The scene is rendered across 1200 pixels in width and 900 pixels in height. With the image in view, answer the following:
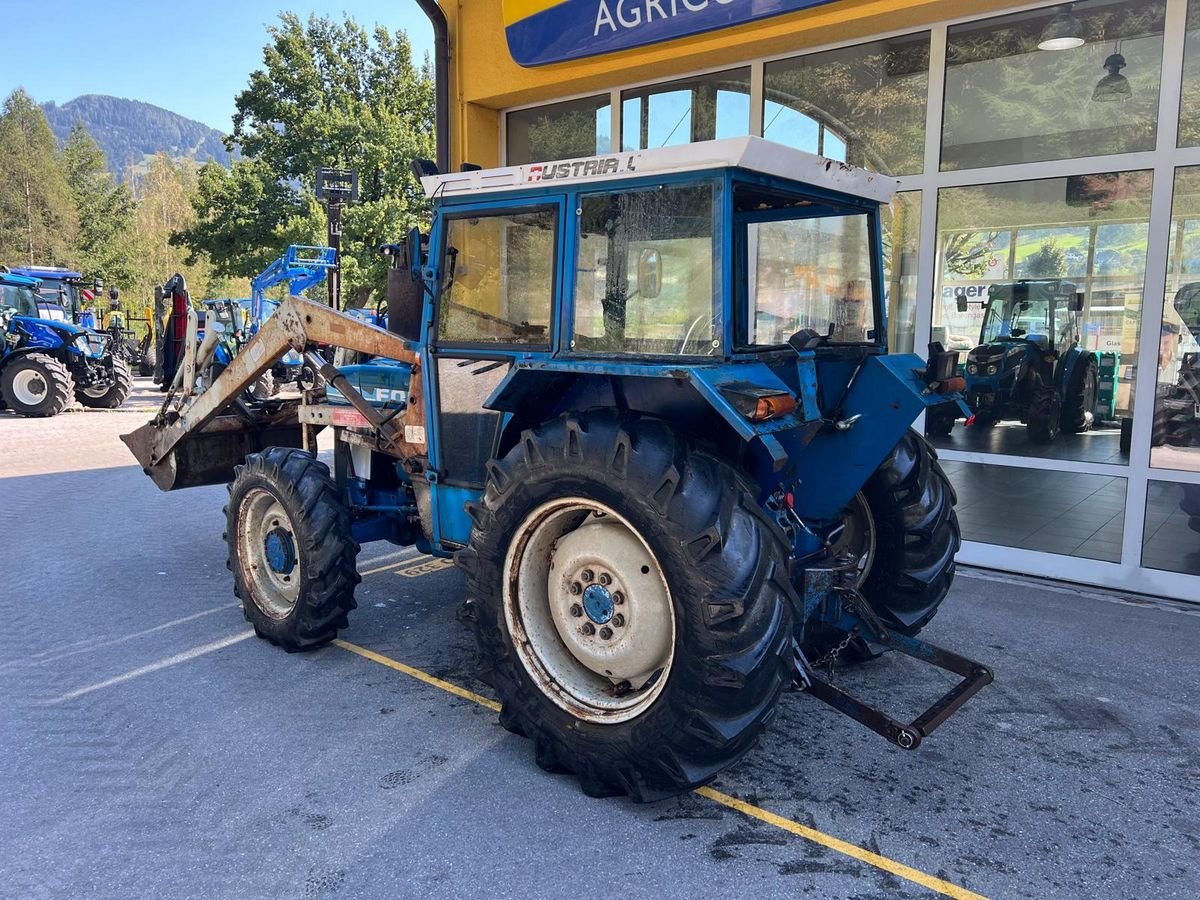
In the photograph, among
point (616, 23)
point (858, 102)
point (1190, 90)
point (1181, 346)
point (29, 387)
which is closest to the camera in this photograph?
point (1190, 90)

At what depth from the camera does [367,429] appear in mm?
4480

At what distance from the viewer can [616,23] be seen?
7.05 metres

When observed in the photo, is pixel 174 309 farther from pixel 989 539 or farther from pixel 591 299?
pixel 989 539

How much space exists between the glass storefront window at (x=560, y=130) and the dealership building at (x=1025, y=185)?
678 mm

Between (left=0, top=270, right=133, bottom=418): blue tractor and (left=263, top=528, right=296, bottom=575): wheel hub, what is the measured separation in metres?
13.7

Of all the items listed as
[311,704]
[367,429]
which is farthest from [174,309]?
[311,704]

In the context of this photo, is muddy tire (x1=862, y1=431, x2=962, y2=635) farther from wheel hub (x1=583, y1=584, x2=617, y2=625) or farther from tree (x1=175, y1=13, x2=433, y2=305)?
tree (x1=175, y1=13, x2=433, y2=305)

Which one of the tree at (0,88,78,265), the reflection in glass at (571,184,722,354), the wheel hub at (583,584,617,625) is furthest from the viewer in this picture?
the tree at (0,88,78,265)

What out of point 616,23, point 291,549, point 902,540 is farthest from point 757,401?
point 616,23

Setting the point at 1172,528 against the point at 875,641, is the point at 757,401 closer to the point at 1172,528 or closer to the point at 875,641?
the point at 875,641

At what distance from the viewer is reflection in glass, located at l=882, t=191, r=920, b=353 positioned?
→ 6402 mm

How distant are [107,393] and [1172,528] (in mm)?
17562

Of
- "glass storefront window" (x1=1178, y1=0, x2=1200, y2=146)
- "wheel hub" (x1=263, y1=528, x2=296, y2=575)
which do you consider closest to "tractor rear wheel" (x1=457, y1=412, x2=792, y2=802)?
"wheel hub" (x1=263, y1=528, x2=296, y2=575)

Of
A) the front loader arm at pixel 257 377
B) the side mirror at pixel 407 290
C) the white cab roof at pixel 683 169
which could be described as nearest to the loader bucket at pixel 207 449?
the front loader arm at pixel 257 377
